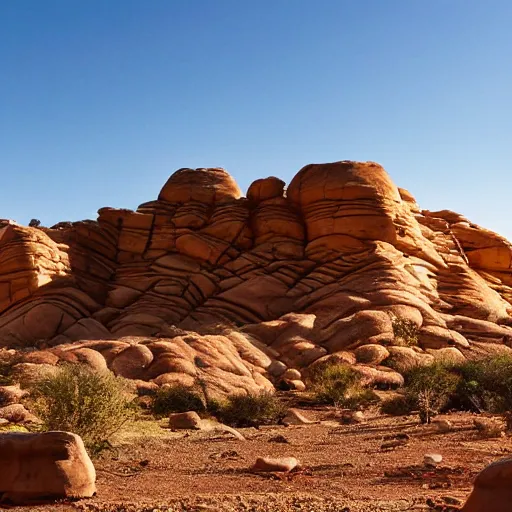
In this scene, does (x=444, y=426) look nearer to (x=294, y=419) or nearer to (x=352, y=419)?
(x=352, y=419)

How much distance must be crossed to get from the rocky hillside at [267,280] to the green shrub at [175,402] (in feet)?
14.3

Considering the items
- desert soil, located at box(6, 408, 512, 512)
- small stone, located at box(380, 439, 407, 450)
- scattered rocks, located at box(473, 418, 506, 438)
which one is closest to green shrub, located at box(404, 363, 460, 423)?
desert soil, located at box(6, 408, 512, 512)

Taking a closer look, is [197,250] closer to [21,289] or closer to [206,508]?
[21,289]

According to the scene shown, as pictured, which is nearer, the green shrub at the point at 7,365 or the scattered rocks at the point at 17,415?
the scattered rocks at the point at 17,415

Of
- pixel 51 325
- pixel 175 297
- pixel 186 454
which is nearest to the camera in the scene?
pixel 186 454

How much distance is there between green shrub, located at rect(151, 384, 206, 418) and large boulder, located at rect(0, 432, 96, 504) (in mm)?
11698

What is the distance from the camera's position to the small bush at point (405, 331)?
103 ft

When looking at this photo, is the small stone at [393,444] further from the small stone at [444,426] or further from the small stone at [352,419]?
the small stone at [352,419]

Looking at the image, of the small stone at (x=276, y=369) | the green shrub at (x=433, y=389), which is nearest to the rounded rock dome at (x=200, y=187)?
the small stone at (x=276, y=369)

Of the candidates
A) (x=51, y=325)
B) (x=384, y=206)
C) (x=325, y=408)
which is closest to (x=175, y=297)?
(x=51, y=325)

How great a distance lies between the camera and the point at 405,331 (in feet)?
105

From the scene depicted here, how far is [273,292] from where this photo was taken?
3747 cm

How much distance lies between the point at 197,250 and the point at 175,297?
4.36m

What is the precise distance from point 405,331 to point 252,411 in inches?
612
